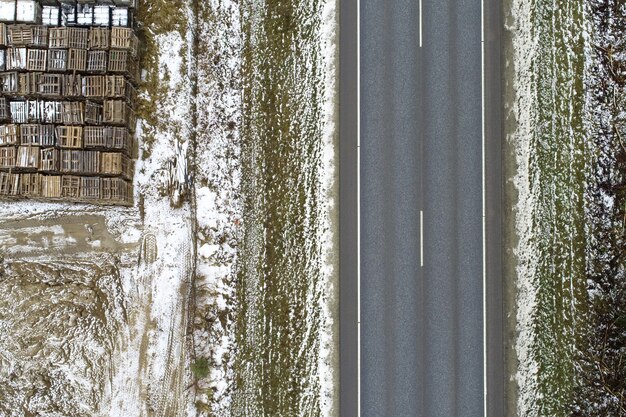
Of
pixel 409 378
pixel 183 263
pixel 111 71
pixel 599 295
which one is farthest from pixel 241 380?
pixel 599 295

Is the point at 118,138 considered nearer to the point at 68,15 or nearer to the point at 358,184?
the point at 68,15

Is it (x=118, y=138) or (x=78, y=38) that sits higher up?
(x=78, y=38)

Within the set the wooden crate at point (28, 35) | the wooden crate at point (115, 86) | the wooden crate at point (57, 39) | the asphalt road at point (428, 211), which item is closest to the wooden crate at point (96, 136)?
the wooden crate at point (115, 86)

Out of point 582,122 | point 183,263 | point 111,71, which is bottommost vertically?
point 183,263

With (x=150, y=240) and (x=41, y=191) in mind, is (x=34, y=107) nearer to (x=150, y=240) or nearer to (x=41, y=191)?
(x=41, y=191)

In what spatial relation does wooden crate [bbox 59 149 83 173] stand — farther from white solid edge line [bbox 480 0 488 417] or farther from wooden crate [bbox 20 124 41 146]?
white solid edge line [bbox 480 0 488 417]

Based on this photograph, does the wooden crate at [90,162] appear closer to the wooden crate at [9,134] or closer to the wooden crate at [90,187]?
the wooden crate at [90,187]

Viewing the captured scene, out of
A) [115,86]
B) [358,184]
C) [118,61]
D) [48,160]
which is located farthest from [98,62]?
[358,184]
